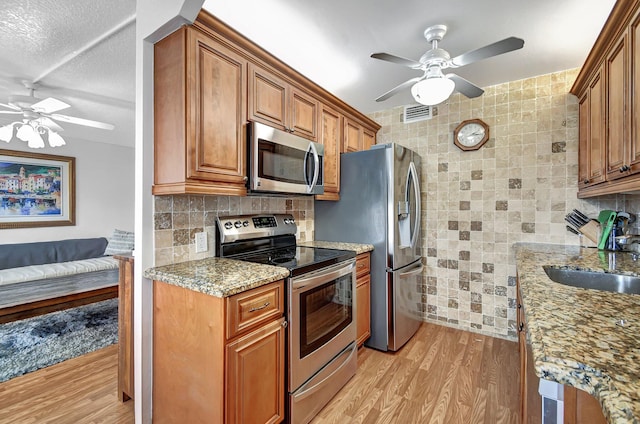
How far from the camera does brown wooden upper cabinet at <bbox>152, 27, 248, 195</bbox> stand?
1.48 m

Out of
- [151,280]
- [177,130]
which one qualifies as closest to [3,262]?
[151,280]

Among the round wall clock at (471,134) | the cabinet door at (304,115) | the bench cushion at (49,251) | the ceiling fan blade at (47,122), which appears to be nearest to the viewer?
the cabinet door at (304,115)

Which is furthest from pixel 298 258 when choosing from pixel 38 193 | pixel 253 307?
pixel 38 193

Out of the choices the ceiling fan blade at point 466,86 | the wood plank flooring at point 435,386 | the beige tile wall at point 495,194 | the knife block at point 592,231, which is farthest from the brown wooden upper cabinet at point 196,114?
the knife block at point 592,231

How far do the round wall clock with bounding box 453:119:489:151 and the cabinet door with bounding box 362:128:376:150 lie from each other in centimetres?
85

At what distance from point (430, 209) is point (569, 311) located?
88.2 inches

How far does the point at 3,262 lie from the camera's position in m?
3.59

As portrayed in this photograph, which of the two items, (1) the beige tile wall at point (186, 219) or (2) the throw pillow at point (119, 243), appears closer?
(1) the beige tile wall at point (186, 219)

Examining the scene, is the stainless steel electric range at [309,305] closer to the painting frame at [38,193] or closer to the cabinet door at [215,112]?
the cabinet door at [215,112]

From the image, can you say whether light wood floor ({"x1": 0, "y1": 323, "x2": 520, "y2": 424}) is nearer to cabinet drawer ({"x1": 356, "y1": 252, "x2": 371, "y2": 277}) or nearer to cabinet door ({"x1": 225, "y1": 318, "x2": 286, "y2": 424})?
cabinet door ({"x1": 225, "y1": 318, "x2": 286, "y2": 424})

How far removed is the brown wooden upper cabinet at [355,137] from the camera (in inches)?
111

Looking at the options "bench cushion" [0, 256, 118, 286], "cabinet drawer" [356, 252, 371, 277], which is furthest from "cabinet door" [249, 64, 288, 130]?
"bench cushion" [0, 256, 118, 286]

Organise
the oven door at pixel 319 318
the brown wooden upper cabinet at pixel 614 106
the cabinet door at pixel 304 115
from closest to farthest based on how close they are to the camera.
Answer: the brown wooden upper cabinet at pixel 614 106 < the oven door at pixel 319 318 < the cabinet door at pixel 304 115

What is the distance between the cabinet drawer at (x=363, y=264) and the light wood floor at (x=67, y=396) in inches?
69.4
